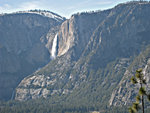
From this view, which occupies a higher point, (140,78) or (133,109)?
(140,78)
